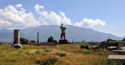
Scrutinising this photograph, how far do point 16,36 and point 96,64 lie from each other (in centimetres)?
2952

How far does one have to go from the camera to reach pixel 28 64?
26.3 metres

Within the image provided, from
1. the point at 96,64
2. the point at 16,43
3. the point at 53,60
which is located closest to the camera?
the point at 96,64

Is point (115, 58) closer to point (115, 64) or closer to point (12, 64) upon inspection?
point (115, 64)

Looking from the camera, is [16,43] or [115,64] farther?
[16,43]

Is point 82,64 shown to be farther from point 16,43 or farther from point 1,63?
point 16,43

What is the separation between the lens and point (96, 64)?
2195 centimetres

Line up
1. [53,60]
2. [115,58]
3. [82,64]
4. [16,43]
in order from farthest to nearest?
[16,43], [53,60], [82,64], [115,58]

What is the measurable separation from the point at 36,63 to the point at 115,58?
466 inches

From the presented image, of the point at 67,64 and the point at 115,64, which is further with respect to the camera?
the point at 67,64

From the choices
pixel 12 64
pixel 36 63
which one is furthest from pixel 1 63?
pixel 36 63

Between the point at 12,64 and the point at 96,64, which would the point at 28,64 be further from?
the point at 96,64

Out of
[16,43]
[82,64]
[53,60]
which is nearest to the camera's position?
[82,64]

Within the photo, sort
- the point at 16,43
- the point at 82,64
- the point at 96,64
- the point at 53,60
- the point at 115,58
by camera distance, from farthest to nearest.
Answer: the point at 16,43, the point at 53,60, the point at 82,64, the point at 96,64, the point at 115,58

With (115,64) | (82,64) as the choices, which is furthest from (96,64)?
(115,64)
